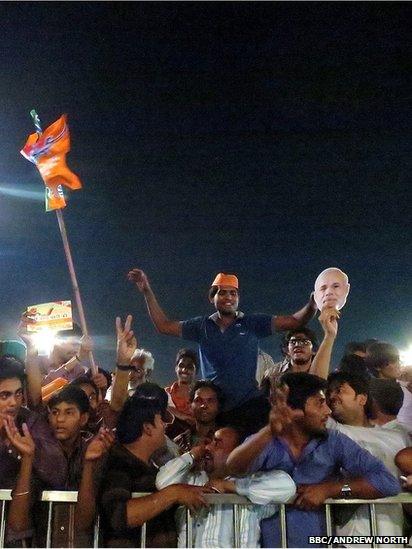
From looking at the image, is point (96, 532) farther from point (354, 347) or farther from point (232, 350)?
point (354, 347)

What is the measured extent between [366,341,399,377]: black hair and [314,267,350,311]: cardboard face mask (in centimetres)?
48

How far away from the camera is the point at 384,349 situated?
5.57 meters

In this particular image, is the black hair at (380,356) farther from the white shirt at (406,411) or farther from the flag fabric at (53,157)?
the flag fabric at (53,157)

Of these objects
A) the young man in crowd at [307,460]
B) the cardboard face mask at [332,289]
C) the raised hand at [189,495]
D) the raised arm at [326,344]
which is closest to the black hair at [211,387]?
the raised arm at [326,344]

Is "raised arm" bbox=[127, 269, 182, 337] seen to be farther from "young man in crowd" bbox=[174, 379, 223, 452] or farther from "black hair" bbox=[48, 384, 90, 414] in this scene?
"black hair" bbox=[48, 384, 90, 414]

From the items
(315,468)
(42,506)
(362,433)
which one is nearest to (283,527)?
(315,468)

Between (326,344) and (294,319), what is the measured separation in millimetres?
780

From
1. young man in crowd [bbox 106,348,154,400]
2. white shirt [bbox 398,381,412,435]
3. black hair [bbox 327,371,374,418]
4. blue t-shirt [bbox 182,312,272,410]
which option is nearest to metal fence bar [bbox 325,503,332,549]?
black hair [bbox 327,371,374,418]

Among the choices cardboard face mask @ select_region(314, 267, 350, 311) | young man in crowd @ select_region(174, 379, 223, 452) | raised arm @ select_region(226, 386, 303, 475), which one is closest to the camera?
raised arm @ select_region(226, 386, 303, 475)

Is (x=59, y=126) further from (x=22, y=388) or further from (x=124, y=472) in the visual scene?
(x=124, y=472)

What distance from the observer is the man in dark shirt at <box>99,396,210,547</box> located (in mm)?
3607

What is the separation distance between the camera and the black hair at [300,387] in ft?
12.9

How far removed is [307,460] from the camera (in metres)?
3.83

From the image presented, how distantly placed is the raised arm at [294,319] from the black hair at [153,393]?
1.60 meters
